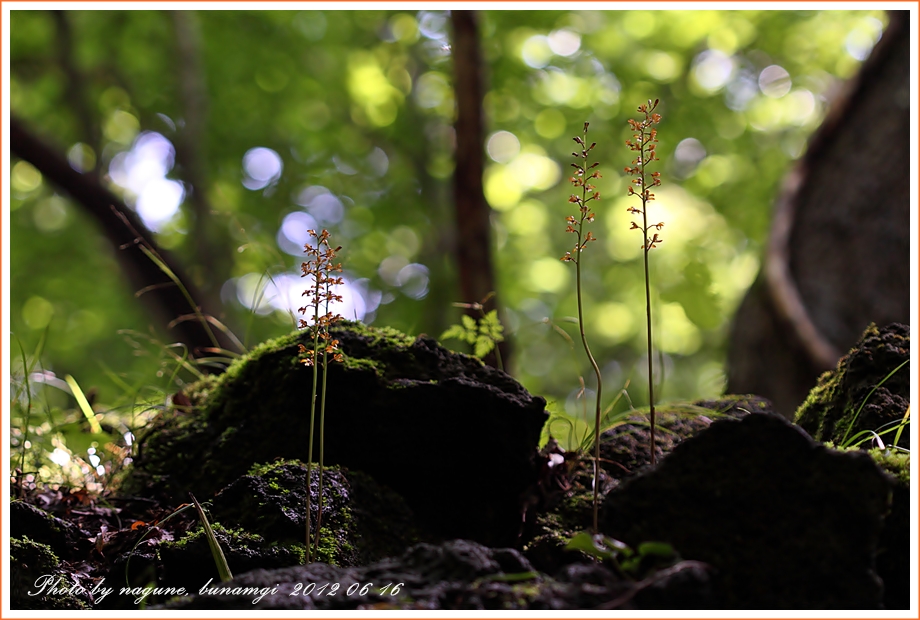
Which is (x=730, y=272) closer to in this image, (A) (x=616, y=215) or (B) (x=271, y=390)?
(A) (x=616, y=215)

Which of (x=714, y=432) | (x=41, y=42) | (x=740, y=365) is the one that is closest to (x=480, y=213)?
(x=740, y=365)

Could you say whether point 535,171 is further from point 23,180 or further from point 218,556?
point 218,556

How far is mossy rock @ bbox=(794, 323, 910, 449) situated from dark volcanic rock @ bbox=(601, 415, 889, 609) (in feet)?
2.66

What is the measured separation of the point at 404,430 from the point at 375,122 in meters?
11.3

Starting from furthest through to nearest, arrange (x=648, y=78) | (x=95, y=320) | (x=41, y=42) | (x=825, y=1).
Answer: (x=95, y=320) < (x=648, y=78) < (x=41, y=42) < (x=825, y=1)

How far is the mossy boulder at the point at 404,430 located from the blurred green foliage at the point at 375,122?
7298mm

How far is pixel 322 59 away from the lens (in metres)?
12.2

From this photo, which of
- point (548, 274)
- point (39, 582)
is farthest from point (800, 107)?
point (39, 582)

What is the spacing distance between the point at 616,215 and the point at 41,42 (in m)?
11.4

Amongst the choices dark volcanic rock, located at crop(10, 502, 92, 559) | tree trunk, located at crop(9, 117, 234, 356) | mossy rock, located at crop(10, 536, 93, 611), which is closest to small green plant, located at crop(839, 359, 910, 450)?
mossy rock, located at crop(10, 536, 93, 611)

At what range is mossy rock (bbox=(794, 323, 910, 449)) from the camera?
6.53ft

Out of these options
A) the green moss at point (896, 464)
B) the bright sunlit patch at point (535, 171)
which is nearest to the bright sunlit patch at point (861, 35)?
the bright sunlit patch at point (535, 171)

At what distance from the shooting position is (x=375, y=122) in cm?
1253

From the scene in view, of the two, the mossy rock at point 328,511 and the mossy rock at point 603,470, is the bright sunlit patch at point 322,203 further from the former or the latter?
the mossy rock at point 328,511
